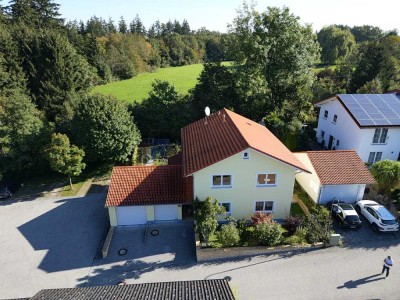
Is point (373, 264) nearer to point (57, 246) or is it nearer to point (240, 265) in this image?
point (240, 265)

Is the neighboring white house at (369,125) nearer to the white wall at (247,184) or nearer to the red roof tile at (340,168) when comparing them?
the red roof tile at (340,168)

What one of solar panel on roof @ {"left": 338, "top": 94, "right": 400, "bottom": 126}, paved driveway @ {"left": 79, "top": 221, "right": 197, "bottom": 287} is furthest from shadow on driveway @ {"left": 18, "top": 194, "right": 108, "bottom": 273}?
solar panel on roof @ {"left": 338, "top": 94, "right": 400, "bottom": 126}

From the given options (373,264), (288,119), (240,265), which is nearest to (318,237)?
(373,264)

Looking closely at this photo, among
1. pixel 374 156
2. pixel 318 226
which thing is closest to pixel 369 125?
pixel 374 156

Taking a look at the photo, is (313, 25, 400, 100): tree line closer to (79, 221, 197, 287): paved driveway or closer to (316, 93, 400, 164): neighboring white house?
(316, 93, 400, 164): neighboring white house

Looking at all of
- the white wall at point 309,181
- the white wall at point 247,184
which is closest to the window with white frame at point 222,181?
the white wall at point 247,184
